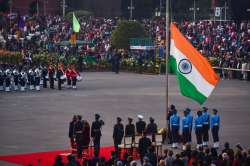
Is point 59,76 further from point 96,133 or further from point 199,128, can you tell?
point 96,133

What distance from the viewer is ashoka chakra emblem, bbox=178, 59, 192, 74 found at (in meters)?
27.9

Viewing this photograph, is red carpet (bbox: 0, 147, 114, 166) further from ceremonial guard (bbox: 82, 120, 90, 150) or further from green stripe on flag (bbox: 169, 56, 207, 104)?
green stripe on flag (bbox: 169, 56, 207, 104)

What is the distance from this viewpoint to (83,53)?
61438 mm

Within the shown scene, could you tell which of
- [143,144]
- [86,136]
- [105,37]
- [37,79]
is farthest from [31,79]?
[105,37]

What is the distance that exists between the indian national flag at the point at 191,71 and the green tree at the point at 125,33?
109 ft

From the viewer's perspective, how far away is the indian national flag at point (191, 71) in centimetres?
2736

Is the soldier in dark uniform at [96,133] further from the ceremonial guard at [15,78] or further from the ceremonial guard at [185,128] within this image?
the ceremonial guard at [15,78]

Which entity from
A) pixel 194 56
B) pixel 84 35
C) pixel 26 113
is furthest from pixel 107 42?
pixel 194 56

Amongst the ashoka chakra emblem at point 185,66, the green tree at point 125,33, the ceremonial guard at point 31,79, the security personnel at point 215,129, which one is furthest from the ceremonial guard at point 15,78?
the ashoka chakra emblem at point 185,66

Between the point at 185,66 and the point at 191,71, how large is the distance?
13.1 inches

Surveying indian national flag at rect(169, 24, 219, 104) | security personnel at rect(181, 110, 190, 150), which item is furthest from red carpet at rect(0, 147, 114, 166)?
indian national flag at rect(169, 24, 219, 104)

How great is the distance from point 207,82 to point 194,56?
3.63 ft

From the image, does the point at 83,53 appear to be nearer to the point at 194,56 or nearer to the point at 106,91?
the point at 106,91

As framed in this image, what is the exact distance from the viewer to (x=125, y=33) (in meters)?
62.1
